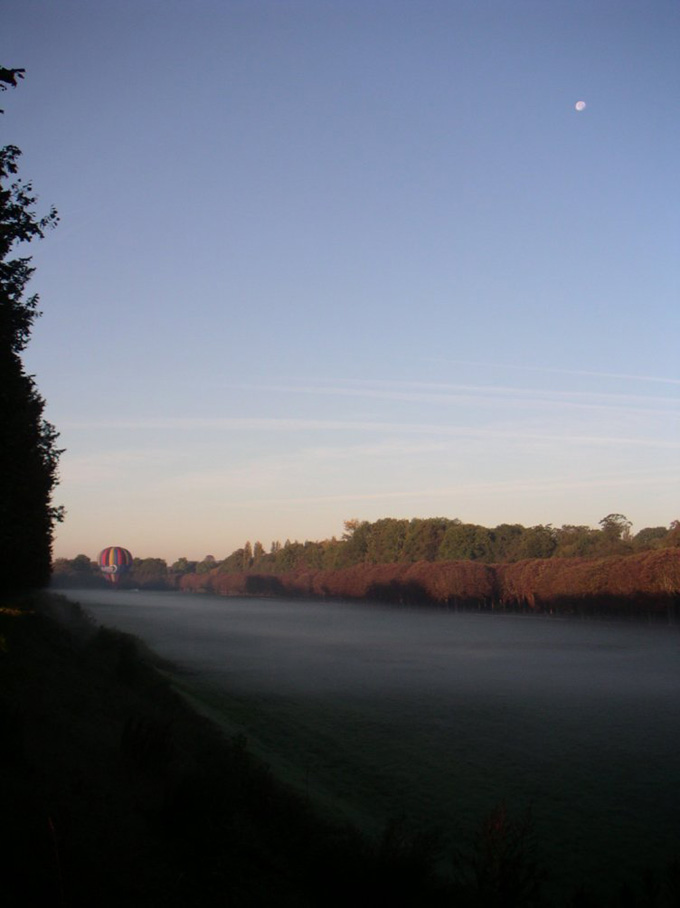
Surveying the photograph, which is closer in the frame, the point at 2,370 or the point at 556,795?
the point at 556,795

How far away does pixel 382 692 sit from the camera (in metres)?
31.6

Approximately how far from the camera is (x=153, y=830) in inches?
336

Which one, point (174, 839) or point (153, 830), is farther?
point (153, 830)

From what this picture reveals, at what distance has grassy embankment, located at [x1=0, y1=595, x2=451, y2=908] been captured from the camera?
6.94 meters

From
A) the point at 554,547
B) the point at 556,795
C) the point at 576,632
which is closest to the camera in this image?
the point at 556,795

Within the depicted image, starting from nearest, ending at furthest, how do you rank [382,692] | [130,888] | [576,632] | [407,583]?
[130,888], [382,692], [576,632], [407,583]

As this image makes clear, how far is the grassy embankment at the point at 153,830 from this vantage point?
6938mm

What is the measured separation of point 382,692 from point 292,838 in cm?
2246

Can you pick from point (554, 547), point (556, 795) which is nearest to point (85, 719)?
point (556, 795)

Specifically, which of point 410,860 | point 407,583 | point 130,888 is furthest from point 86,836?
point 407,583

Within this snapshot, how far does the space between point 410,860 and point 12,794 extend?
4930 mm

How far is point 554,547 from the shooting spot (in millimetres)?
152125

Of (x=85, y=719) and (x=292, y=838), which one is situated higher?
(x=85, y=719)

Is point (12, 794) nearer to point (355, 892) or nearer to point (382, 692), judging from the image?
point (355, 892)
